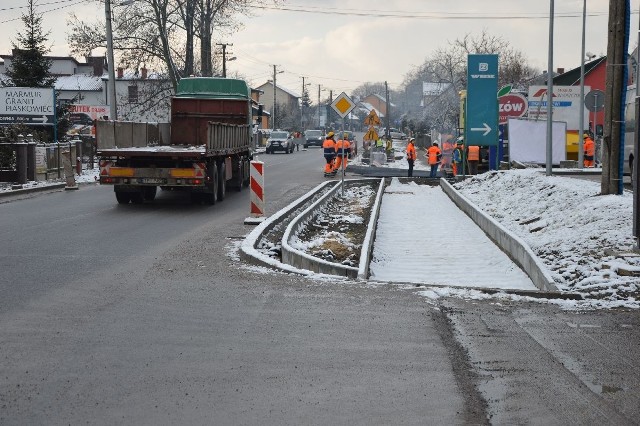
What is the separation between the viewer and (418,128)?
113 meters

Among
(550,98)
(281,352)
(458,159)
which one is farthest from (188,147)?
(458,159)

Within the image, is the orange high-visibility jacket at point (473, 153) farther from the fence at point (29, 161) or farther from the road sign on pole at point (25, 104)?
the road sign on pole at point (25, 104)

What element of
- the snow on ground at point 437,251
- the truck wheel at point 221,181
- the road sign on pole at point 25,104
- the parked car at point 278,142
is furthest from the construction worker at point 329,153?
the parked car at point 278,142

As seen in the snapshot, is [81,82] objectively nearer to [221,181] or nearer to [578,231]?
[221,181]

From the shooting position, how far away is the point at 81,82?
101438 mm

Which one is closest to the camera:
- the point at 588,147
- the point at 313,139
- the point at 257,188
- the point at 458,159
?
the point at 257,188

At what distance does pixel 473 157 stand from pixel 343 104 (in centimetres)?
971

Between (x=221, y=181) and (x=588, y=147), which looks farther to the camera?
(x=588, y=147)

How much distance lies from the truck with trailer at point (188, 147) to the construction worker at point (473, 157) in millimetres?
9855

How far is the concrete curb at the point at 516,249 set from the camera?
35.2ft

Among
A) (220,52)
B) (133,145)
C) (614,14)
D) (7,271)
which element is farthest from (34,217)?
(220,52)

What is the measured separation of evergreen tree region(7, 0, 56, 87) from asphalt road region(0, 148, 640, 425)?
29.9 m

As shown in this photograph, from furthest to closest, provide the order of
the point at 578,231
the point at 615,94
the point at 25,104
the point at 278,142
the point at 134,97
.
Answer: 1. the point at 278,142
2. the point at 134,97
3. the point at 25,104
4. the point at 615,94
5. the point at 578,231

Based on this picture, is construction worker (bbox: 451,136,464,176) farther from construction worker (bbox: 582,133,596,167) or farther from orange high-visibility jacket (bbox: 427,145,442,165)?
construction worker (bbox: 582,133,596,167)
